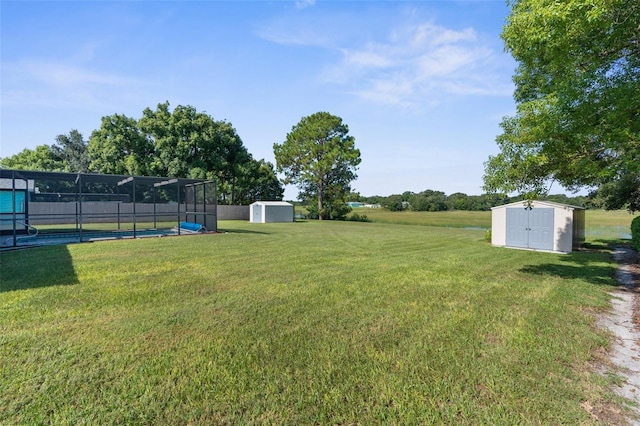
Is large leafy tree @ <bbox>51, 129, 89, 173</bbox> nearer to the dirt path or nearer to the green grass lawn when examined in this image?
the green grass lawn

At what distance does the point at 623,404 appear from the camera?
2.45 m

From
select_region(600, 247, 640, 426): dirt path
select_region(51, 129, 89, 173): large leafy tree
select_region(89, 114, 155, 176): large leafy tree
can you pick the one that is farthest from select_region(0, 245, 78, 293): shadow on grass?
select_region(51, 129, 89, 173): large leafy tree

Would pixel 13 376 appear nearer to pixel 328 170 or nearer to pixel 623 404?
pixel 623 404

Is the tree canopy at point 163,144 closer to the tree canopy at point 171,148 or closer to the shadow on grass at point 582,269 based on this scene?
the tree canopy at point 171,148

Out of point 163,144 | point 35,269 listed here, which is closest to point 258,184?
point 163,144

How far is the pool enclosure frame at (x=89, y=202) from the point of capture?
1197cm

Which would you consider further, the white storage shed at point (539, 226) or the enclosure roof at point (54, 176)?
the white storage shed at point (539, 226)

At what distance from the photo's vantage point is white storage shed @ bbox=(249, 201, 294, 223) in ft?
95.0

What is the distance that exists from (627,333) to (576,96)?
11.8ft

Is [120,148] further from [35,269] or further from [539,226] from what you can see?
[539,226]

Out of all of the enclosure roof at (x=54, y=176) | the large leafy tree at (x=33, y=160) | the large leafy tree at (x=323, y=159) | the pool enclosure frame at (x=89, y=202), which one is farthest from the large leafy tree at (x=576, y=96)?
the large leafy tree at (x=33, y=160)

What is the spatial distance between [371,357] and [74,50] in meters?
10.7

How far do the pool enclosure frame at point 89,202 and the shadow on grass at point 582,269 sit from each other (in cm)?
1360

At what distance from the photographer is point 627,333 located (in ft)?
13.0
